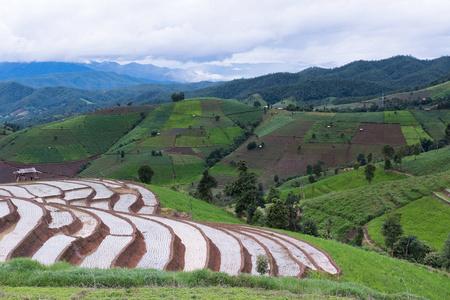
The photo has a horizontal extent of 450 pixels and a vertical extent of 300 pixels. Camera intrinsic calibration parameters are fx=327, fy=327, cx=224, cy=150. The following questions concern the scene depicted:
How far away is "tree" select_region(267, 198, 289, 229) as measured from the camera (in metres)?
55.3

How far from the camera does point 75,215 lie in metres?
37.4

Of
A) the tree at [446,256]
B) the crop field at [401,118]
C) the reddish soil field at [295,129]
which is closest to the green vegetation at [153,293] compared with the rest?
the tree at [446,256]

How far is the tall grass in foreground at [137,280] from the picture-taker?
60.0 feet

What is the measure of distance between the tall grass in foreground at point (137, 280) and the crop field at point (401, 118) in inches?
5865

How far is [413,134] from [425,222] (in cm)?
9904

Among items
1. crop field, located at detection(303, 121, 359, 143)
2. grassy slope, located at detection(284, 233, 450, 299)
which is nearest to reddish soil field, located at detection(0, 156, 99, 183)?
crop field, located at detection(303, 121, 359, 143)

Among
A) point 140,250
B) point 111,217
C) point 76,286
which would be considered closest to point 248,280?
point 76,286

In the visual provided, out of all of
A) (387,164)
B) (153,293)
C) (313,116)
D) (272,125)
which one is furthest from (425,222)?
(272,125)

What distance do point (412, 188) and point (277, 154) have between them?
8476 centimetres

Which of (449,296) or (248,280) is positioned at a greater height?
(248,280)

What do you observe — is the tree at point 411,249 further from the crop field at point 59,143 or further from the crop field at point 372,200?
the crop field at point 59,143

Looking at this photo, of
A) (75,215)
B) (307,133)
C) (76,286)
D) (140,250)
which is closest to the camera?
(76,286)

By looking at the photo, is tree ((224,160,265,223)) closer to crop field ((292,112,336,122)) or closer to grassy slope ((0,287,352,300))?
grassy slope ((0,287,352,300))

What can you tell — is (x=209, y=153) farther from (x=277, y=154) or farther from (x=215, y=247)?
(x=215, y=247)
